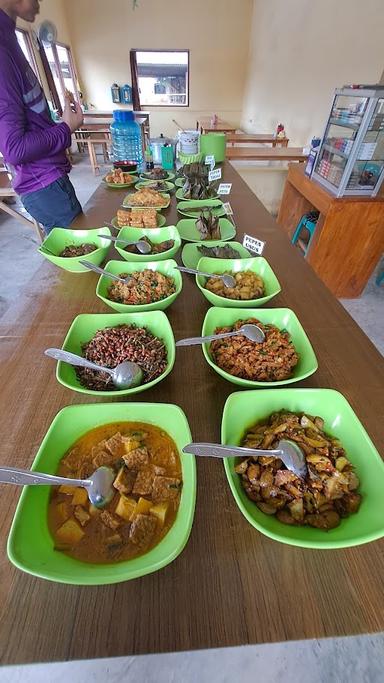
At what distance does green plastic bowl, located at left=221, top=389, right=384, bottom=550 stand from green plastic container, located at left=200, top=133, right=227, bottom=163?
2369 millimetres

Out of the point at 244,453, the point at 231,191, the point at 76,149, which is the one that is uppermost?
the point at 244,453

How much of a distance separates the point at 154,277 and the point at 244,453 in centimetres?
65

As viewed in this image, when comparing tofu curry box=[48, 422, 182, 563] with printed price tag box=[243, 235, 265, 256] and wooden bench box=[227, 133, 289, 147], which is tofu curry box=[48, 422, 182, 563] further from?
wooden bench box=[227, 133, 289, 147]

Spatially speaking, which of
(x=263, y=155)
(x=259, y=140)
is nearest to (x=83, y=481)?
(x=263, y=155)

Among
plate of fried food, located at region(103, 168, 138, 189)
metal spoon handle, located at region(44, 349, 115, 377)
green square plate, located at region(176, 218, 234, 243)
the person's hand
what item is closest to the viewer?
metal spoon handle, located at region(44, 349, 115, 377)

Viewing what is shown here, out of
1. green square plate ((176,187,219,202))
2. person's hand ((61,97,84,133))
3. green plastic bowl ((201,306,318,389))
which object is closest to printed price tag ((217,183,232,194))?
green square plate ((176,187,219,202))

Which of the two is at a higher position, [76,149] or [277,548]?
[277,548]

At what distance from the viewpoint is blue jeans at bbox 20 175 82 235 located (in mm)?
1552

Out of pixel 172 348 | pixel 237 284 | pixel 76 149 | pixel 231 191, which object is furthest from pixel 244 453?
pixel 76 149

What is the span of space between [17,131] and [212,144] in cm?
168

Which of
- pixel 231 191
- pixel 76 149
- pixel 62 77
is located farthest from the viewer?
pixel 76 149

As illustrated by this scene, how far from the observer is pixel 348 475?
550mm

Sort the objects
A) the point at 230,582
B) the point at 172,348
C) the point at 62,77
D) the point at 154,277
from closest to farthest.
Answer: the point at 230,582
the point at 172,348
the point at 154,277
the point at 62,77

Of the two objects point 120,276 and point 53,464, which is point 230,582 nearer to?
point 53,464
